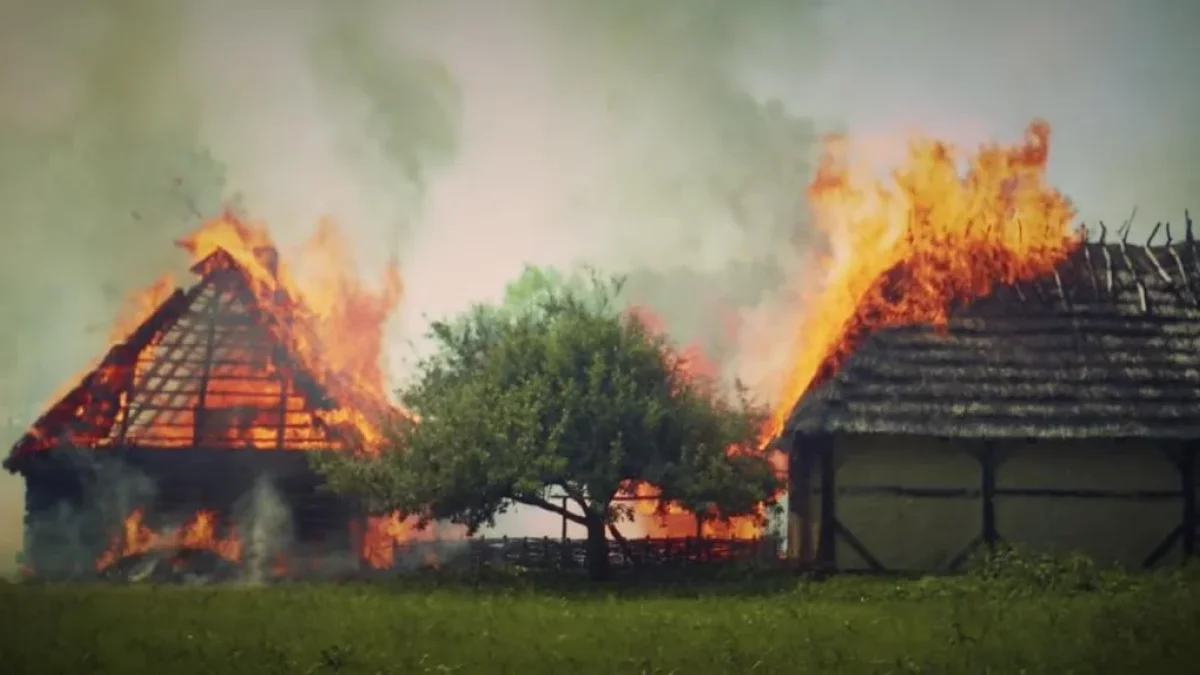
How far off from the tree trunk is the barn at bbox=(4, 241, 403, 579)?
3055 mm

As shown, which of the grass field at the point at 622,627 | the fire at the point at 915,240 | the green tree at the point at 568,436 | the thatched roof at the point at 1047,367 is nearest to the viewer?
the grass field at the point at 622,627

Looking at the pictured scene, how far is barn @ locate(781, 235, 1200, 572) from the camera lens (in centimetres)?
1399

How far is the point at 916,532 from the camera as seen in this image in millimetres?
14266

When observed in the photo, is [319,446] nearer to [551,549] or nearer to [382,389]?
[382,389]

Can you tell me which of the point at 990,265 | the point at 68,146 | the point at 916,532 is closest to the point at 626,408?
the point at 916,532

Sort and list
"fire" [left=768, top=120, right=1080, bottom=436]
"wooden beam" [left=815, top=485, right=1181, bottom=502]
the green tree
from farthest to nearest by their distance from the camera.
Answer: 1. "fire" [left=768, top=120, right=1080, bottom=436]
2. "wooden beam" [left=815, top=485, right=1181, bottom=502]
3. the green tree

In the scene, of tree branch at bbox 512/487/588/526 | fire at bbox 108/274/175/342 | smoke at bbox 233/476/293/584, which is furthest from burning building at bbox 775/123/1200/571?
fire at bbox 108/274/175/342

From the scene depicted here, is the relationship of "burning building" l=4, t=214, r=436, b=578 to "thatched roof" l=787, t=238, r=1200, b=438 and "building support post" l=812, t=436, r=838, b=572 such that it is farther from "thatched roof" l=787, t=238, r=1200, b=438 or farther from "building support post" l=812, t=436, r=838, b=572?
"thatched roof" l=787, t=238, r=1200, b=438

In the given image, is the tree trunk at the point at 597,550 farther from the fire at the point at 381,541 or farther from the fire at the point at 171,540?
the fire at the point at 171,540

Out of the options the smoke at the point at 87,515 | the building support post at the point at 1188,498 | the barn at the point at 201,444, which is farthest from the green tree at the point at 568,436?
the building support post at the point at 1188,498

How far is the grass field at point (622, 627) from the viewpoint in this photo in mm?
8734

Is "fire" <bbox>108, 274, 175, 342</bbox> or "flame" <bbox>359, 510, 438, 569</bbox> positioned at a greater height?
"fire" <bbox>108, 274, 175, 342</bbox>

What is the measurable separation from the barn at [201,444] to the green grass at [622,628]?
1.58 m

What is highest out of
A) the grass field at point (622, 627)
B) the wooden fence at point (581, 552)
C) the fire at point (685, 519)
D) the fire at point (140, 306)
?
the fire at point (140, 306)
